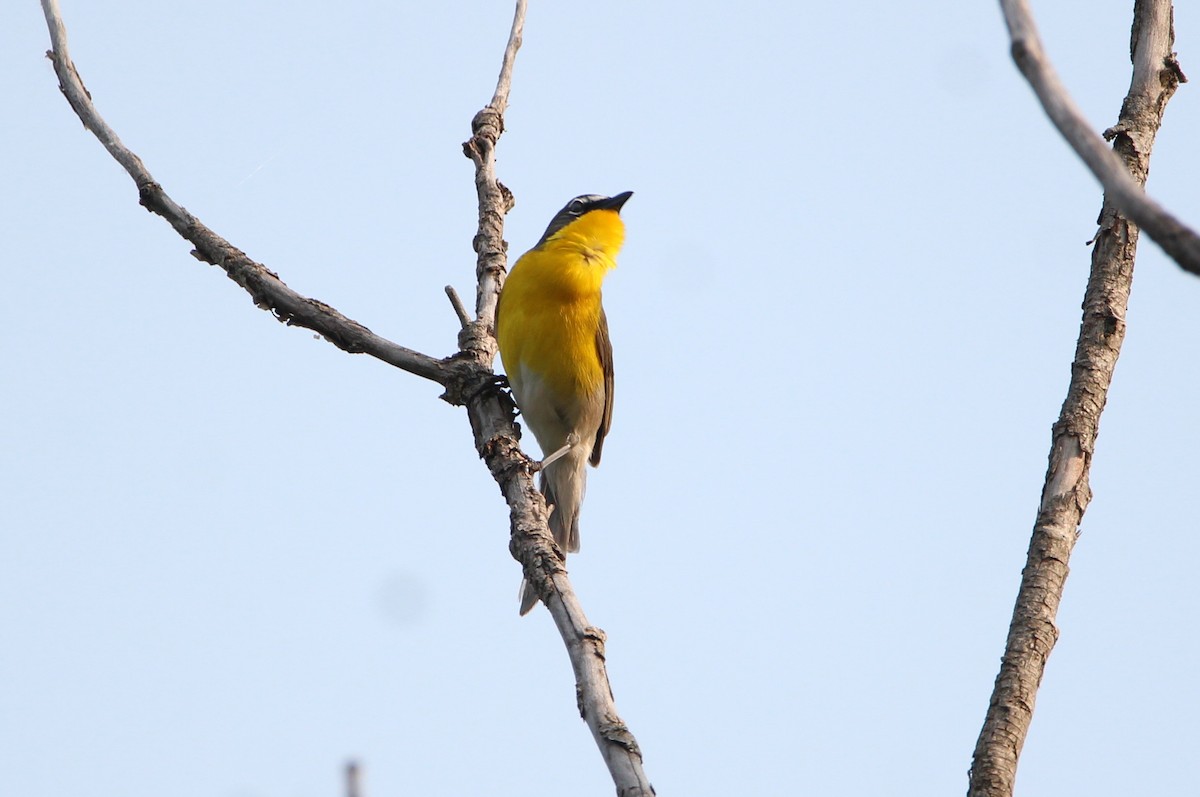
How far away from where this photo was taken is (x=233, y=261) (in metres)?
4.91

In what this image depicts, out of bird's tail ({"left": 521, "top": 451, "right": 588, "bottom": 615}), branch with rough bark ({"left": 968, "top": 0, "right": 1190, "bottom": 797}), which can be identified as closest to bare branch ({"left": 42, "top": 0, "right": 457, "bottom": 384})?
bird's tail ({"left": 521, "top": 451, "right": 588, "bottom": 615})

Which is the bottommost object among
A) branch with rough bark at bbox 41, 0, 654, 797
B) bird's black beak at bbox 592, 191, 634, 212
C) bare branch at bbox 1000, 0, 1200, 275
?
bare branch at bbox 1000, 0, 1200, 275

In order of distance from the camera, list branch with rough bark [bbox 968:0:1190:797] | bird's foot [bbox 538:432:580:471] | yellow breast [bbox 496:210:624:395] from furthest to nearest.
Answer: bird's foot [bbox 538:432:580:471]
yellow breast [bbox 496:210:624:395]
branch with rough bark [bbox 968:0:1190:797]

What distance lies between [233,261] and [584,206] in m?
3.17

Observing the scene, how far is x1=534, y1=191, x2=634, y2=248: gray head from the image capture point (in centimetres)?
757

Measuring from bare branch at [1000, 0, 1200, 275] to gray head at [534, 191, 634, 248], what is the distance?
5364mm

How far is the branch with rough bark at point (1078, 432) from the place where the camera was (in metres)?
3.06

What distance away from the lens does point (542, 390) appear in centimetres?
664

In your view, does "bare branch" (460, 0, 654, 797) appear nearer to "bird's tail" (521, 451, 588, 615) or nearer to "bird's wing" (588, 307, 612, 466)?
"bird's wing" (588, 307, 612, 466)

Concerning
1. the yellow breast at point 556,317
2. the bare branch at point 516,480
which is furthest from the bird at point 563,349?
the bare branch at point 516,480

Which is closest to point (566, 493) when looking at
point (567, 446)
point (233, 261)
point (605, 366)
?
point (567, 446)

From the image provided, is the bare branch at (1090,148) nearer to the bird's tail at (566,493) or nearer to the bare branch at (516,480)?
the bare branch at (516,480)

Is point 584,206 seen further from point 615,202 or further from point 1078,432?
point 1078,432

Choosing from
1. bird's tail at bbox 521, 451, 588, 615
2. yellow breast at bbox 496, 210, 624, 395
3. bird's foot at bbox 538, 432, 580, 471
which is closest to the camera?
yellow breast at bbox 496, 210, 624, 395
